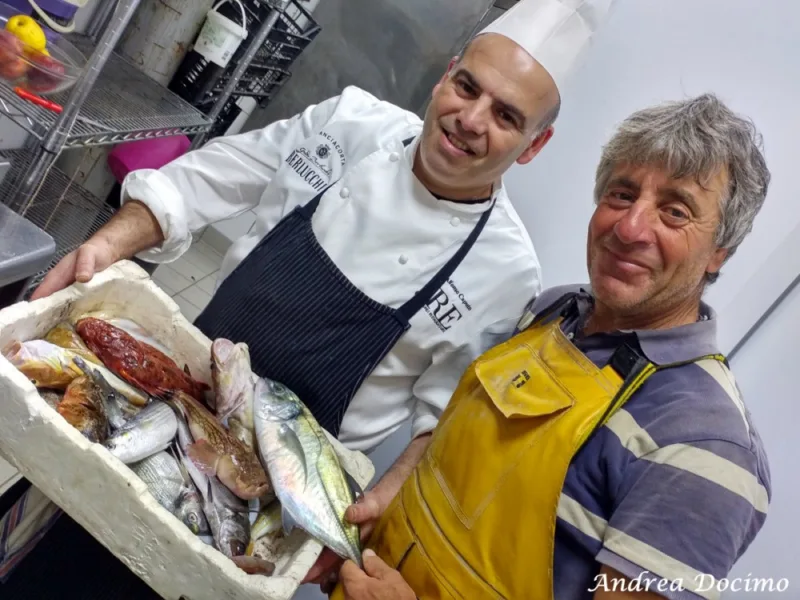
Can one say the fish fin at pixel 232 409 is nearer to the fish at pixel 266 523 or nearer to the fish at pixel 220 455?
the fish at pixel 220 455

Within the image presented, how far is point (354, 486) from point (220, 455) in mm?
285

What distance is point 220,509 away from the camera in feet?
2.96

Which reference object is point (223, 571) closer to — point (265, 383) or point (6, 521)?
point (265, 383)

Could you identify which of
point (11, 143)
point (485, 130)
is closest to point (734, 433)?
point (485, 130)

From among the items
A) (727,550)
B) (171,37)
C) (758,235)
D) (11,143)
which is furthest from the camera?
(171,37)

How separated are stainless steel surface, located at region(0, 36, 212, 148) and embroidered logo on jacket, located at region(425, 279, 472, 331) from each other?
1.01 metres

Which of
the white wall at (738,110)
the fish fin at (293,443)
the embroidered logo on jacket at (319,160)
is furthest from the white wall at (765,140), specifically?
the fish fin at (293,443)

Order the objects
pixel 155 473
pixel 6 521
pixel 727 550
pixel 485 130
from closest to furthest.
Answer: pixel 727 550 → pixel 155 473 → pixel 6 521 → pixel 485 130

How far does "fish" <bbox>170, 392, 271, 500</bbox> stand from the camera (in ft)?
3.03

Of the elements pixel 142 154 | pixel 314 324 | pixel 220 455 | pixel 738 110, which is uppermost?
pixel 738 110

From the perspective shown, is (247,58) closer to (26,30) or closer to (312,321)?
(26,30)

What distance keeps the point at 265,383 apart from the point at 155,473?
280mm

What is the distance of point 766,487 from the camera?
31.1 inches

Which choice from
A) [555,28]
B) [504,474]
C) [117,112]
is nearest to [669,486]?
[504,474]
